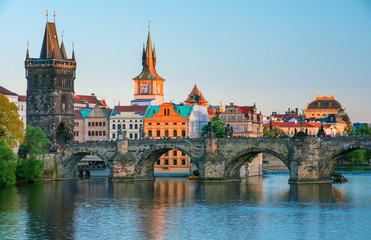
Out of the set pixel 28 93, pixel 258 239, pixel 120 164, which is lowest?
pixel 258 239

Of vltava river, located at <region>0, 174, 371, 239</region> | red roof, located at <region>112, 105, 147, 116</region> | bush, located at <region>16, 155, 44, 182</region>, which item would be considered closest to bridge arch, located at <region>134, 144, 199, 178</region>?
vltava river, located at <region>0, 174, 371, 239</region>

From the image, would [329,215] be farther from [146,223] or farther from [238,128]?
[238,128]

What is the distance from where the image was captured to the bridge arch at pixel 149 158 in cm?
10925

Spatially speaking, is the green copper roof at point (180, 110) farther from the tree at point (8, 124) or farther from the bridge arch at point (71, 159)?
the tree at point (8, 124)

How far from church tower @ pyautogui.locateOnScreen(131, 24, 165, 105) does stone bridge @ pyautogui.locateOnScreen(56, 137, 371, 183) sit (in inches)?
1519

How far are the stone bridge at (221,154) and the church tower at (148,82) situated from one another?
3858 centimetres

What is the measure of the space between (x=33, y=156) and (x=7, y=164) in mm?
8001

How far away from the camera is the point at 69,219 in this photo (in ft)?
232

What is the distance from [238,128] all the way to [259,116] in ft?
33.1

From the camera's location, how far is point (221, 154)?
4178 inches

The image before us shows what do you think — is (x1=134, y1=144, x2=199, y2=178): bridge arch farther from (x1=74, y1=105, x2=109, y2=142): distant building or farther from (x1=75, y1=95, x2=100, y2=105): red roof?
(x1=75, y1=95, x2=100, y2=105): red roof

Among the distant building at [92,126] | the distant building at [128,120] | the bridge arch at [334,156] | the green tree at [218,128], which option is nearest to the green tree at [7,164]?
the bridge arch at [334,156]

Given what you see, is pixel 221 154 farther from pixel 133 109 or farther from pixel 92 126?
pixel 92 126

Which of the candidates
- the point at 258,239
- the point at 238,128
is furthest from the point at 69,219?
the point at 238,128
